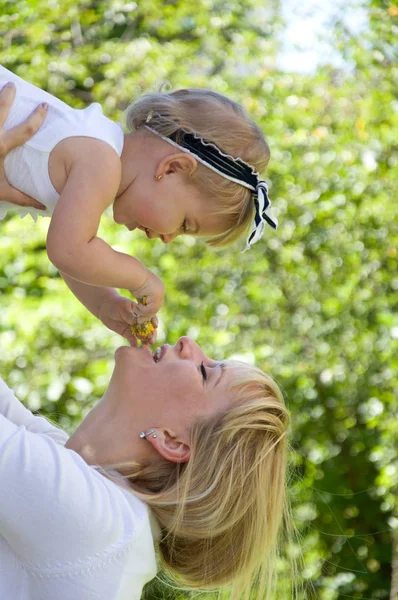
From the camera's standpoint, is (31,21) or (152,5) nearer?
(31,21)

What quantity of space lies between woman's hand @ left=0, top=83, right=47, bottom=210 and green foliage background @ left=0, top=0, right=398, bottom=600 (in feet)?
6.73

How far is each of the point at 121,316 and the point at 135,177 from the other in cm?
37

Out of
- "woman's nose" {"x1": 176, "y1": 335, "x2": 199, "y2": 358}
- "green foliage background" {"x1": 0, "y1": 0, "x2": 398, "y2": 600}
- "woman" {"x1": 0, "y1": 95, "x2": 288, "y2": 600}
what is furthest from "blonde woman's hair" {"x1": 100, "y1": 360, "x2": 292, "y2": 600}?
"green foliage background" {"x1": 0, "y1": 0, "x2": 398, "y2": 600}

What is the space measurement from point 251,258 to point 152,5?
4.94ft

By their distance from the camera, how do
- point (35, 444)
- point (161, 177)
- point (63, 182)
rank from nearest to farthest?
point (35, 444) < point (63, 182) < point (161, 177)

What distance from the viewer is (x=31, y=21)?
461 cm

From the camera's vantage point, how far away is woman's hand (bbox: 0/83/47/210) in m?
2.13

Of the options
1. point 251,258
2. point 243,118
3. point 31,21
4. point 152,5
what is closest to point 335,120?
point 251,258

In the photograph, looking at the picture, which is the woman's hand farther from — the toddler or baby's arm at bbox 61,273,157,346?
baby's arm at bbox 61,273,157,346

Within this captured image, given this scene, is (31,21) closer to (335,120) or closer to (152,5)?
(152,5)

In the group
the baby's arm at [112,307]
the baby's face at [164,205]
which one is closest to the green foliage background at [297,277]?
the baby's arm at [112,307]

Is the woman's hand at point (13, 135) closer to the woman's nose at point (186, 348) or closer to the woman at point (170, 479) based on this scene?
the woman at point (170, 479)

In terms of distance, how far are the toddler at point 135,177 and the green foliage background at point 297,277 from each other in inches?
77.3

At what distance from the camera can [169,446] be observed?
2.13 m
